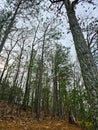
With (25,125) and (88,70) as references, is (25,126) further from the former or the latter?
(88,70)

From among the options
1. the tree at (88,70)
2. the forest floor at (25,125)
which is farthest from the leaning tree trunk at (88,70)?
the forest floor at (25,125)

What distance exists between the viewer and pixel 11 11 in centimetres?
1546

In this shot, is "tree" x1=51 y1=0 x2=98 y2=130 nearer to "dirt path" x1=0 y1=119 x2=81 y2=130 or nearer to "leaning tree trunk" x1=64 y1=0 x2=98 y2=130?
"leaning tree trunk" x1=64 y1=0 x2=98 y2=130

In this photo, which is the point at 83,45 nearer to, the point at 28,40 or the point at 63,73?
the point at 63,73

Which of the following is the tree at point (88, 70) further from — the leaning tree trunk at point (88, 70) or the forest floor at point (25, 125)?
the forest floor at point (25, 125)

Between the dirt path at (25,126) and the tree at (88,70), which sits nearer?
the tree at (88,70)

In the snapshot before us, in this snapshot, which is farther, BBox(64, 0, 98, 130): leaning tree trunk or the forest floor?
the forest floor

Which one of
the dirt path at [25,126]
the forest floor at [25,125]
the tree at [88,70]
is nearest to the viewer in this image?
the tree at [88,70]

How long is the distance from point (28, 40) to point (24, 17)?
10.2 metres

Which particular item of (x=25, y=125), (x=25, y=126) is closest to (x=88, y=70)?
(x=25, y=126)

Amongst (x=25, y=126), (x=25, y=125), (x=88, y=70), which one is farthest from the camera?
(x=25, y=125)

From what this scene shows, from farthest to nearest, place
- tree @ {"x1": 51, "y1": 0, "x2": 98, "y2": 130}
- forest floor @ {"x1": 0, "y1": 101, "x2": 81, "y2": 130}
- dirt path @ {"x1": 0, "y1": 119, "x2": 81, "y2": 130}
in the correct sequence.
Answer: 1. forest floor @ {"x1": 0, "y1": 101, "x2": 81, "y2": 130}
2. dirt path @ {"x1": 0, "y1": 119, "x2": 81, "y2": 130}
3. tree @ {"x1": 51, "y1": 0, "x2": 98, "y2": 130}

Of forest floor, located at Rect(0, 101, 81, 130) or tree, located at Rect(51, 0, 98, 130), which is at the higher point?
tree, located at Rect(51, 0, 98, 130)

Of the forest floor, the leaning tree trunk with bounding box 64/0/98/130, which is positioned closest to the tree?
the leaning tree trunk with bounding box 64/0/98/130
